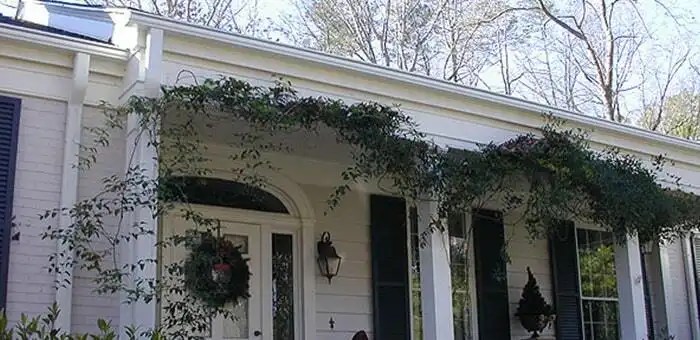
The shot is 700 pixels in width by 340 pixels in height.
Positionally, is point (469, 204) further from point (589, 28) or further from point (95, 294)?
point (589, 28)

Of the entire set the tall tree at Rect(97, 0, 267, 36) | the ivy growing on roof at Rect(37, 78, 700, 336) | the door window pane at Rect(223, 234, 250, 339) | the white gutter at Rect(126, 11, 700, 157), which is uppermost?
the tall tree at Rect(97, 0, 267, 36)

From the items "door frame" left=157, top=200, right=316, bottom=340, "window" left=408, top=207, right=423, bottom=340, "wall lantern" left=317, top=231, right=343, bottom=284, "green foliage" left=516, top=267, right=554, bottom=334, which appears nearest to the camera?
"door frame" left=157, top=200, right=316, bottom=340

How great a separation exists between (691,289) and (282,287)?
203 inches

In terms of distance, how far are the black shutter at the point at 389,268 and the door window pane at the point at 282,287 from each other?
2.54ft

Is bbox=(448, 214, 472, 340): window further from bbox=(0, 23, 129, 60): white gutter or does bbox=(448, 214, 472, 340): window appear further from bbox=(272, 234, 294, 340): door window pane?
bbox=(0, 23, 129, 60): white gutter

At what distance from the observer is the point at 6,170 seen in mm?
4961

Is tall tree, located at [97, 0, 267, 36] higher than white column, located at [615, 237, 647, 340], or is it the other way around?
tall tree, located at [97, 0, 267, 36]

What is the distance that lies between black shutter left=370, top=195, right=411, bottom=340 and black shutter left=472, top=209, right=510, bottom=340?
33.1 inches

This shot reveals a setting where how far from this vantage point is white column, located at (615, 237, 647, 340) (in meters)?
7.24

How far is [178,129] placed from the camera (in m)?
5.40

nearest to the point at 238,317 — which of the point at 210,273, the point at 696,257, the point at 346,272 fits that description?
the point at 210,273

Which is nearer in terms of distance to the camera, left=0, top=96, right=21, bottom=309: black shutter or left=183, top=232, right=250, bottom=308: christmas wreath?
left=0, top=96, right=21, bottom=309: black shutter

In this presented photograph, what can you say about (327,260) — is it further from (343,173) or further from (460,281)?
(460,281)

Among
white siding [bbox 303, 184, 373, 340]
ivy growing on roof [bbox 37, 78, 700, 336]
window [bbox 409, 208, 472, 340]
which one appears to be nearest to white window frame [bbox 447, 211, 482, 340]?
window [bbox 409, 208, 472, 340]
